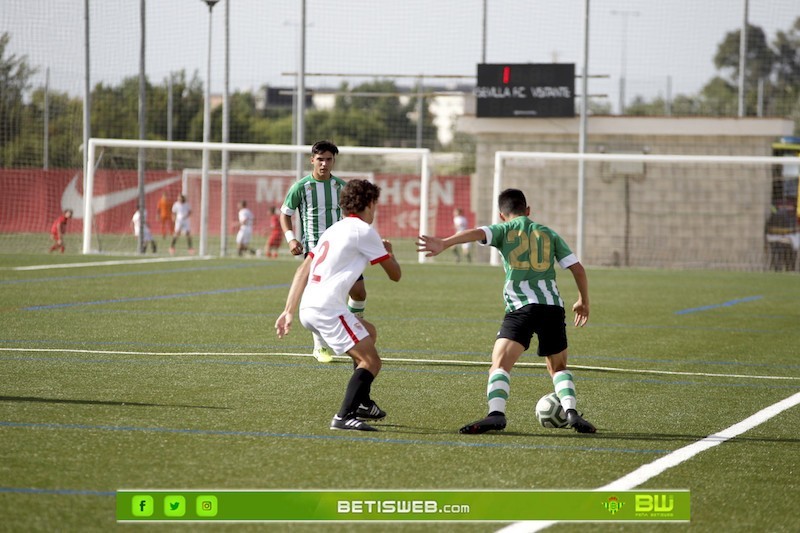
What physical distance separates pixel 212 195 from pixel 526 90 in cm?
1486

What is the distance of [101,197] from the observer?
3216 cm

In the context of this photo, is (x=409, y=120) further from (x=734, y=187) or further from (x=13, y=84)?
(x=734, y=187)

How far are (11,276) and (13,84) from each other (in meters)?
21.8

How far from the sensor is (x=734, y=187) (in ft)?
103

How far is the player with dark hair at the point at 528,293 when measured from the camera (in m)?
7.07

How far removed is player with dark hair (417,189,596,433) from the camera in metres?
7.07

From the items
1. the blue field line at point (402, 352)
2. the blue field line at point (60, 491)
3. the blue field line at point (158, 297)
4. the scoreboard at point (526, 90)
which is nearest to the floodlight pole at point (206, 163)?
the scoreboard at point (526, 90)

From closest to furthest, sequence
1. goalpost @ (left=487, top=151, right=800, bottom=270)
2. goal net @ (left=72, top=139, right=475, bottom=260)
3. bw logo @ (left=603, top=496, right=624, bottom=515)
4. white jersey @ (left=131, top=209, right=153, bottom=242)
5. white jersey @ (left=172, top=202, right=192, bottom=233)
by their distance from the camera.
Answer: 1. bw logo @ (left=603, top=496, right=624, bottom=515)
2. white jersey @ (left=131, top=209, right=153, bottom=242)
3. goal net @ (left=72, top=139, right=475, bottom=260)
4. goalpost @ (left=487, top=151, right=800, bottom=270)
5. white jersey @ (left=172, top=202, right=192, bottom=233)

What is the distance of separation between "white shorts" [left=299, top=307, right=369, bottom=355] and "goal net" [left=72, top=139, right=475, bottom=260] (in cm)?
1985

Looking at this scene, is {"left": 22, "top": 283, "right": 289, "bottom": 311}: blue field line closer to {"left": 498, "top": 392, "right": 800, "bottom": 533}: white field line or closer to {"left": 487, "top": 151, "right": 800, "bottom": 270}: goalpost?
{"left": 498, "top": 392, "right": 800, "bottom": 533}: white field line

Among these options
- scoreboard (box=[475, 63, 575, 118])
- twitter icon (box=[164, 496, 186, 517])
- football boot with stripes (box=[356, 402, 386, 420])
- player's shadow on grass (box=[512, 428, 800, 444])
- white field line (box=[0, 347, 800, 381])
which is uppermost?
scoreboard (box=[475, 63, 575, 118])

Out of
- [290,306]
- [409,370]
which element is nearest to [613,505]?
[290,306]

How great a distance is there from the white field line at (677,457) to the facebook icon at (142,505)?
1480 millimetres

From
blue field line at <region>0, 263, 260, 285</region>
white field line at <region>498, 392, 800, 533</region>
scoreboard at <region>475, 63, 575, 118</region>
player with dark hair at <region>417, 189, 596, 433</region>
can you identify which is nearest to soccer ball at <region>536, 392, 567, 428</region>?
player with dark hair at <region>417, 189, 596, 433</region>
